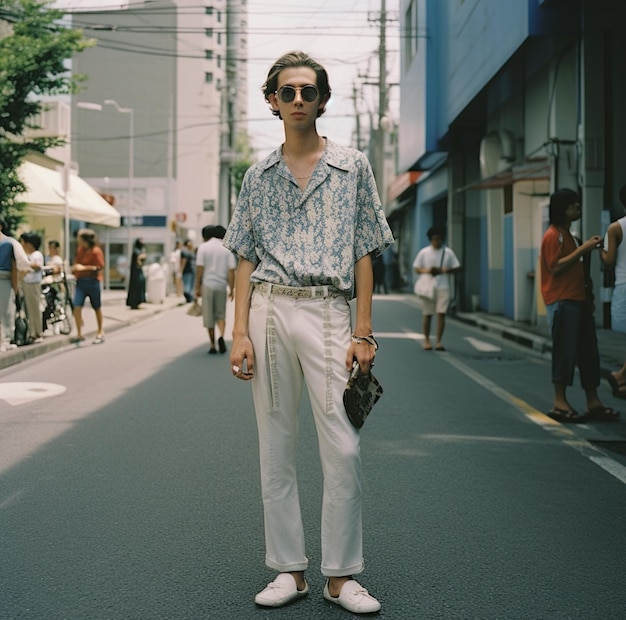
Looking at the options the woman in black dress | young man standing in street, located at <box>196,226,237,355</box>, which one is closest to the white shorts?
young man standing in street, located at <box>196,226,237,355</box>

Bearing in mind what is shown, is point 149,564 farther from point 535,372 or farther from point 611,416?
point 535,372

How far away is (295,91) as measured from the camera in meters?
3.80

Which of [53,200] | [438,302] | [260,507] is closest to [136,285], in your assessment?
[53,200]

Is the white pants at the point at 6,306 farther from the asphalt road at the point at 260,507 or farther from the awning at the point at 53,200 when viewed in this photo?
the awning at the point at 53,200

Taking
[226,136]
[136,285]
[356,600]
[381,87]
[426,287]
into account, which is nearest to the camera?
[356,600]

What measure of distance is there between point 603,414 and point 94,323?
13611mm

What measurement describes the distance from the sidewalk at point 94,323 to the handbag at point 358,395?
9.77 metres

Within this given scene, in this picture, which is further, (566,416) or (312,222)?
(566,416)

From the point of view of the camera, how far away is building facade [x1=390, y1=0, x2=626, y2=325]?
15250 millimetres

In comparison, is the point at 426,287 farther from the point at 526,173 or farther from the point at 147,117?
the point at 147,117

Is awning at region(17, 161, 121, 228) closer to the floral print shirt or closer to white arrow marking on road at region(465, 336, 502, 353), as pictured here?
white arrow marking on road at region(465, 336, 502, 353)

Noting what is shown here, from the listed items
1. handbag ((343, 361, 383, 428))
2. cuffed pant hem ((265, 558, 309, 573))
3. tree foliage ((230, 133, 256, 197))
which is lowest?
cuffed pant hem ((265, 558, 309, 573))

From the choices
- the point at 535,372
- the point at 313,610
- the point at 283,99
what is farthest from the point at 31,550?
the point at 535,372

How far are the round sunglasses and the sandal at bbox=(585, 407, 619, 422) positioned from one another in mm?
5587
